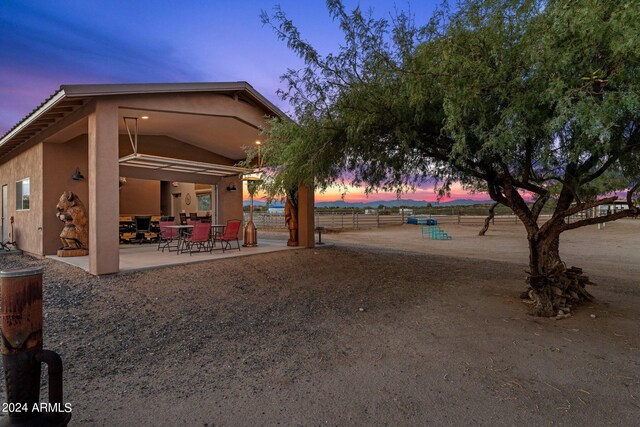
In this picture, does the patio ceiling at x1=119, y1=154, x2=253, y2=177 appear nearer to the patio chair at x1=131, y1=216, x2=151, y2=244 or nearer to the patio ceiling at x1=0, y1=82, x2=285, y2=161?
the patio ceiling at x1=0, y1=82, x2=285, y2=161

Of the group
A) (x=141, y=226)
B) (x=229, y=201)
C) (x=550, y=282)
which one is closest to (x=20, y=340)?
(x=550, y=282)

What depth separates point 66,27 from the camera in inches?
445

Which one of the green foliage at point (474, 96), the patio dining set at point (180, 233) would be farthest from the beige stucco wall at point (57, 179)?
the green foliage at point (474, 96)

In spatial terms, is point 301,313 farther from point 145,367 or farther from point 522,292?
point 522,292

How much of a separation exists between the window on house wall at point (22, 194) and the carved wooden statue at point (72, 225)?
2486 mm

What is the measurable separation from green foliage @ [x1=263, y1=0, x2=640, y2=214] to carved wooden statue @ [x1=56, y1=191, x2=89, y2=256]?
6002mm

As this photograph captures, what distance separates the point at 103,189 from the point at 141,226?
6.69 m

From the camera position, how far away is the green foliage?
313cm

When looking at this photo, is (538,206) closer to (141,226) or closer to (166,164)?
(166,164)

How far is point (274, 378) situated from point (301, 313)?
1.86 meters

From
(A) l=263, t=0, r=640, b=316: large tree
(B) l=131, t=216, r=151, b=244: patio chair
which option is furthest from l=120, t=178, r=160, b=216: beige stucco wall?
(A) l=263, t=0, r=640, b=316: large tree

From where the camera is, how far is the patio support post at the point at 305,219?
11106 millimetres

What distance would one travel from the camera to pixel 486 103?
156 inches

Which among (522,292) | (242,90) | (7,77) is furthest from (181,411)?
(7,77)
